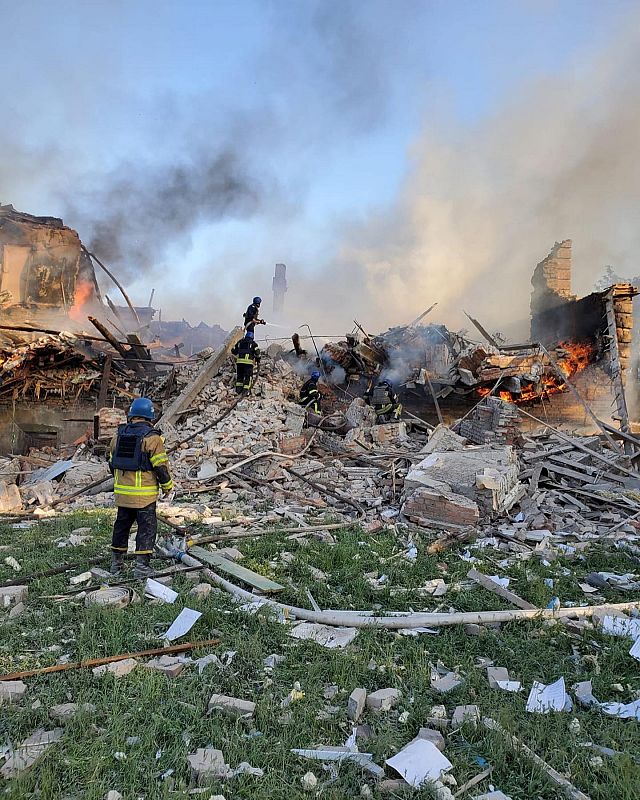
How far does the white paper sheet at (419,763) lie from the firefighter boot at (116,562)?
336cm

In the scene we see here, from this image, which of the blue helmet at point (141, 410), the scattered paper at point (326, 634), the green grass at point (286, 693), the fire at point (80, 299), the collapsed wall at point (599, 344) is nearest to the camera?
the green grass at point (286, 693)

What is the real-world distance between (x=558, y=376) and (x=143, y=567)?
12.5 metres

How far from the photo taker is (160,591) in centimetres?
423

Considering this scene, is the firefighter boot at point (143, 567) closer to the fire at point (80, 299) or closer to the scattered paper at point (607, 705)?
the scattered paper at point (607, 705)

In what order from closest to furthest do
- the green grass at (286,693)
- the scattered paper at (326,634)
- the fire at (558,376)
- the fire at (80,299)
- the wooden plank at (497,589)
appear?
the green grass at (286,693)
the scattered paper at (326,634)
the wooden plank at (497,589)
the fire at (558,376)
the fire at (80,299)

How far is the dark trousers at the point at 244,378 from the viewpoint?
12.6 metres

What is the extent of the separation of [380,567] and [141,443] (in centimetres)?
274

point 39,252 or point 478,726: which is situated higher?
point 39,252

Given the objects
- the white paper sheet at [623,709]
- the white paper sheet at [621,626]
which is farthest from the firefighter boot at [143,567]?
the white paper sheet at [621,626]

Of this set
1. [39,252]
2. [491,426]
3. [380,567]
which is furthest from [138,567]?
[39,252]

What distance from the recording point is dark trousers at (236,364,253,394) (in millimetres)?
12570

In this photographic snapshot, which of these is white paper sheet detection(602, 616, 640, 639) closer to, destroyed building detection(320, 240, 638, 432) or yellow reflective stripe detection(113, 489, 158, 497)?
yellow reflective stripe detection(113, 489, 158, 497)

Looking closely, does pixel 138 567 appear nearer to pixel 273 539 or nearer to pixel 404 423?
pixel 273 539

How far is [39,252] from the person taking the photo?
2016cm
